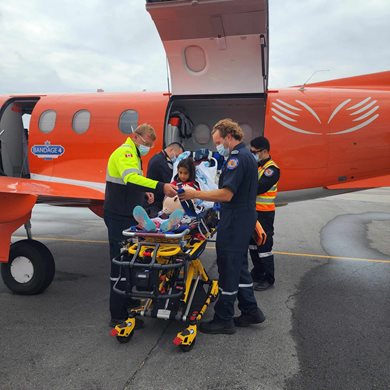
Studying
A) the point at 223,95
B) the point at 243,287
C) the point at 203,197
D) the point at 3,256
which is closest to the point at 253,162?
the point at 203,197

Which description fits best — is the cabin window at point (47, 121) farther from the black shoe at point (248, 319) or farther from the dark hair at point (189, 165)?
the black shoe at point (248, 319)

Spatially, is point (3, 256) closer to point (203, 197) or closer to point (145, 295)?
point (145, 295)

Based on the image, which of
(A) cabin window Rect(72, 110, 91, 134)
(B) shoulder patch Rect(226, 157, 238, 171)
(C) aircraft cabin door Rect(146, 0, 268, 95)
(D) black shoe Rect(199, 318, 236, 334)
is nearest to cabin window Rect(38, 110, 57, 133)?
(A) cabin window Rect(72, 110, 91, 134)

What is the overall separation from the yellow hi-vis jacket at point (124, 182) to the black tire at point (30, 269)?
1.61m

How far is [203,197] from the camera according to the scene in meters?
3.16

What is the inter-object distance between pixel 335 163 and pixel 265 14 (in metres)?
2.45

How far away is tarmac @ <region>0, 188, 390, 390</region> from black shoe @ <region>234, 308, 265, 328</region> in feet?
0.21

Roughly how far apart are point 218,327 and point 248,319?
1.25ft

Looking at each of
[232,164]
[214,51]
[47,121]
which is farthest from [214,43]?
[47,121]

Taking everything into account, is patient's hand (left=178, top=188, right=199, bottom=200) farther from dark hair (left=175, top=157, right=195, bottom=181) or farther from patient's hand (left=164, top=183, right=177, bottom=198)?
dark hair (left=175, top=157, right=195, bottom=181)

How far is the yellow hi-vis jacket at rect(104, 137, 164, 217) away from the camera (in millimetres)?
3295

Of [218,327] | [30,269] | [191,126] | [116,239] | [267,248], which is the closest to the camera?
[218,327]

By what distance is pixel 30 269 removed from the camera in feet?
14.7

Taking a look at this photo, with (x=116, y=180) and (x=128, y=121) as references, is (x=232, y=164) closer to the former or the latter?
(x=116, y=180)
